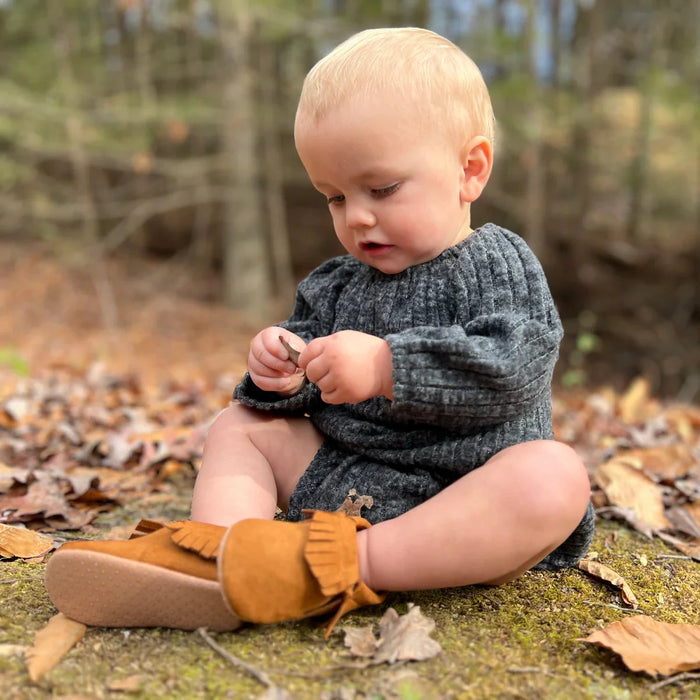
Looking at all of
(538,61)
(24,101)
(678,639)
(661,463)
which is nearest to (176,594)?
(678,639)

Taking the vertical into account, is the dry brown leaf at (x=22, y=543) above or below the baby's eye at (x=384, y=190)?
below

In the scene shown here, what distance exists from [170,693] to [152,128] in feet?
27.4

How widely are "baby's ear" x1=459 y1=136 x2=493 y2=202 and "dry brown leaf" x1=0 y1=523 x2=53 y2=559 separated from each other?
1328mm

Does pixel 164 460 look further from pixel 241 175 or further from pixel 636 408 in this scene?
pixel 241 175

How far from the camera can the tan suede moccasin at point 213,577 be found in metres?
1.31

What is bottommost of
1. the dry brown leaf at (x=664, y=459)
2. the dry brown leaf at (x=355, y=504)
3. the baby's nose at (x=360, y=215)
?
the dry brown leaf at (x=664, y=459)

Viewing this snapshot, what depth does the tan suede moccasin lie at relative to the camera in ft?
4.29

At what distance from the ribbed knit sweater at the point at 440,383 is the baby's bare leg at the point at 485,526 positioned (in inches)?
6.2

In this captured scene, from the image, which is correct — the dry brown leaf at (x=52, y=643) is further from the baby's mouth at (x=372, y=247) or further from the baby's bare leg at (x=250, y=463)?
the baby's mouth at (x=372, y=247)

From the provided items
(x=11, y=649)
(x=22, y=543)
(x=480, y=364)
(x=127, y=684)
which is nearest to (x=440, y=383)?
(x=480, y=364)

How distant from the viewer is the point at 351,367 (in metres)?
1.48

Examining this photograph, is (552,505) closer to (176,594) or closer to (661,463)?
(176,594)

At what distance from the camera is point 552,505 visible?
1.38 metres

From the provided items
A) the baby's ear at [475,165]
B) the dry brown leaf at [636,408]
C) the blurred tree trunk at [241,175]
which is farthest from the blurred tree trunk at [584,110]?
the baby's ear at [475,165]
